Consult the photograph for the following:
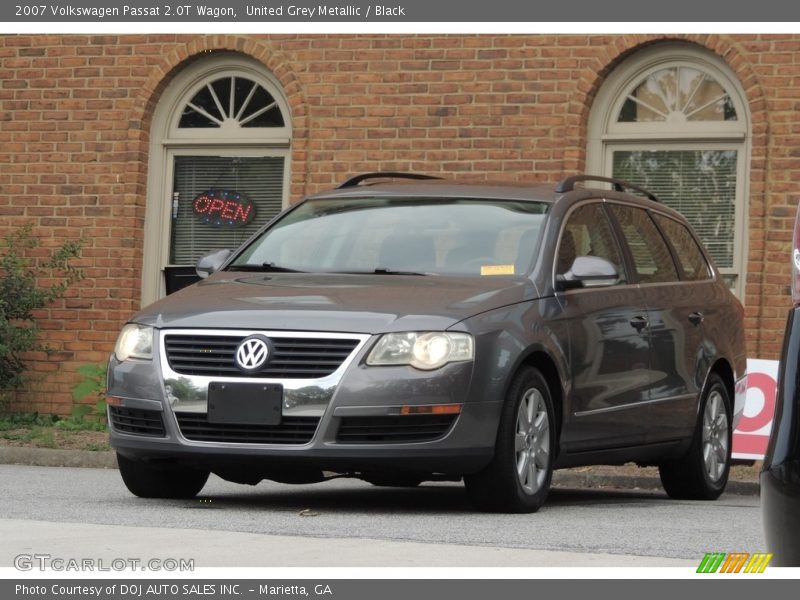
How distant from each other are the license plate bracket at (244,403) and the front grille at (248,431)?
0.04 metres

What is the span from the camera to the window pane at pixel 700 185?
14688mm

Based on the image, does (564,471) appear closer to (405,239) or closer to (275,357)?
(405,239)

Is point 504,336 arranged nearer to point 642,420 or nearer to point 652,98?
point 642,420

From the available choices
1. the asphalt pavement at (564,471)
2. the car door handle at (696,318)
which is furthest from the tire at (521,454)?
the asphalt pavement at (564,471)

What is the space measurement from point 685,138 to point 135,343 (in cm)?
775

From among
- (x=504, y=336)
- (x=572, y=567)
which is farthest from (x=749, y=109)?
(x=572, y=567)

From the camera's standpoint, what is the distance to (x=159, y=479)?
8586mm

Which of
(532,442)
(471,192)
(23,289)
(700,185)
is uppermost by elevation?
(700,185)

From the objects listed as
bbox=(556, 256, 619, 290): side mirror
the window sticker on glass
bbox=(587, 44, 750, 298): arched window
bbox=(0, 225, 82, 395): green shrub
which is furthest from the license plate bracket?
bbox=(0, 225, 82, 395): green shrub

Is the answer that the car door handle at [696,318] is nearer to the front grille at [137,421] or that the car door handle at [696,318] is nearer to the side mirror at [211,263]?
the side mirror at [211,263]

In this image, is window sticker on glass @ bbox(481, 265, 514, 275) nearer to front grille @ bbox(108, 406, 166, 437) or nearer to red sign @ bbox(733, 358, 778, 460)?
front grille @ bbox(108, 406, 166, 437)

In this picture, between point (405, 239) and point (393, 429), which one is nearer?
point (393, 429)

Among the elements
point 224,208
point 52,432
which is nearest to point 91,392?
point 52,432

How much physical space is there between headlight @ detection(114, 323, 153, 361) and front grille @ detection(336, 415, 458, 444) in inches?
42.1
